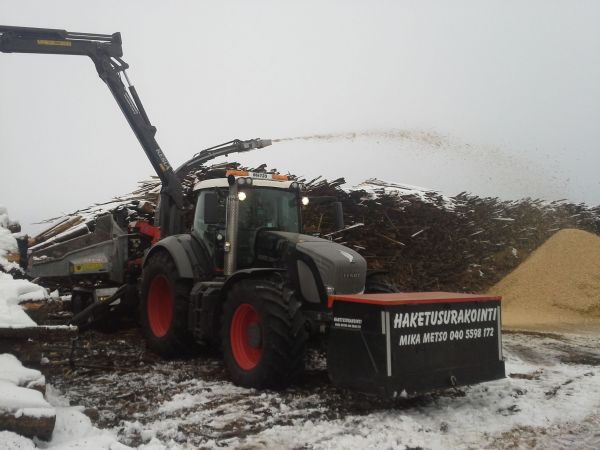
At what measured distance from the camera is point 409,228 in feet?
39.9

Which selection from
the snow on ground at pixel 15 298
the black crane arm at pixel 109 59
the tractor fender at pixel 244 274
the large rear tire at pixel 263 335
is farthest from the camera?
the black crane arm at pixel 109 59

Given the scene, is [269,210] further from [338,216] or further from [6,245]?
[6,245]

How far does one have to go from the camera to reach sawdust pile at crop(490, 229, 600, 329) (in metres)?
12.0

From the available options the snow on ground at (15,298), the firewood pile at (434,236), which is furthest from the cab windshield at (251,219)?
the firewood pile at (434,236)

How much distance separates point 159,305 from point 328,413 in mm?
3579

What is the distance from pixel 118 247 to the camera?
902 centimetres

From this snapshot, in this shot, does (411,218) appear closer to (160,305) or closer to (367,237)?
(367,237)

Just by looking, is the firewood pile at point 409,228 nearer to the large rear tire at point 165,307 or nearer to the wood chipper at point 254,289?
the wood chipper at point 254,289

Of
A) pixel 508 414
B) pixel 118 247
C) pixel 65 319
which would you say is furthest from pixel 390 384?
pixel 65 319

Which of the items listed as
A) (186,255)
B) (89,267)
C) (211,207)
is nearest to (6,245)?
(186,255)

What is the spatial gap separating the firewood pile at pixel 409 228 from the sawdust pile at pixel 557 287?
58cm

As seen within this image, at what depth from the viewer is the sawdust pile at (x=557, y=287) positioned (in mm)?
11969

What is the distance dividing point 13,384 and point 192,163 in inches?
223

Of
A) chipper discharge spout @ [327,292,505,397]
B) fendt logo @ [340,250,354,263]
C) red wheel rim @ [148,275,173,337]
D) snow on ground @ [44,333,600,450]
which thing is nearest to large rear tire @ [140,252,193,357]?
red wheel rim @ [148,275,173,337]
